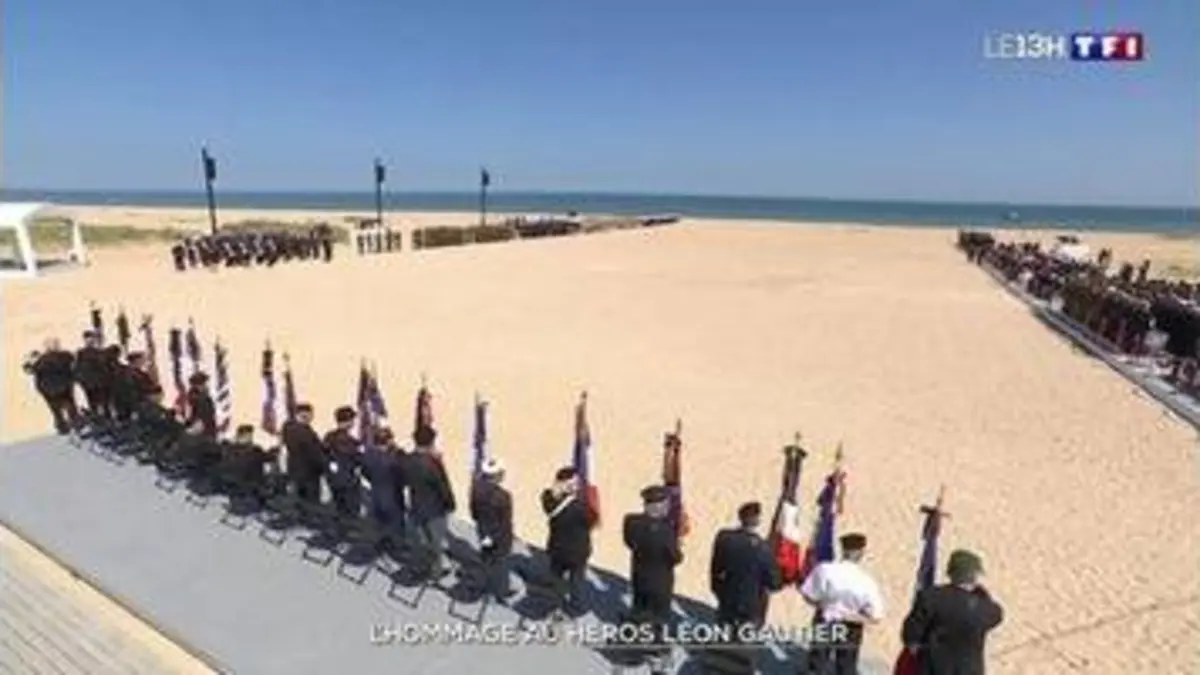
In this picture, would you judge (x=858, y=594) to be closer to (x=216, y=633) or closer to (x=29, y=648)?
(x=216, y=633)

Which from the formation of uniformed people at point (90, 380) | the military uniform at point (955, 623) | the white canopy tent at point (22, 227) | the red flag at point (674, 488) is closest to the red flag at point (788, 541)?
the red flag at point (674, 488)

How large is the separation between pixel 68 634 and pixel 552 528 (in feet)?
13.0

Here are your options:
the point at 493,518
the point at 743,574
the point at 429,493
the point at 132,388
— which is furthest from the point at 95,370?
the point at 743,574

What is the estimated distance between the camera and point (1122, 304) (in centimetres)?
2500

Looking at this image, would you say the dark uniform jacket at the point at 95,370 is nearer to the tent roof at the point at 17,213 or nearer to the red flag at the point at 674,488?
the red flag at the point at 674,488

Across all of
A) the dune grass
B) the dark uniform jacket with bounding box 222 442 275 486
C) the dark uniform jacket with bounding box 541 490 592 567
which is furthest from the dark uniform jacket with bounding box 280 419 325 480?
the dune grass

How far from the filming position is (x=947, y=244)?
62125 mm

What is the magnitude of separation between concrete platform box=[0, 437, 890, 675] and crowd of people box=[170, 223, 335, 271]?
92.5 ft

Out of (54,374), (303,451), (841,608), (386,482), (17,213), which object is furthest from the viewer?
(17,213)

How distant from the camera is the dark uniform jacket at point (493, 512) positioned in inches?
380

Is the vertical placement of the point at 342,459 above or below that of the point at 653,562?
above

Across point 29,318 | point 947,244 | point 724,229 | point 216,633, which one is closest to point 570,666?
point 216,633

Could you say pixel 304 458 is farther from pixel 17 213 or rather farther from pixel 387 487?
pixel 17 213

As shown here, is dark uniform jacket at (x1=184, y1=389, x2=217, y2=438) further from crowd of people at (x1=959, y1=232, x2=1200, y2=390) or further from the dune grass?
the dune grass
